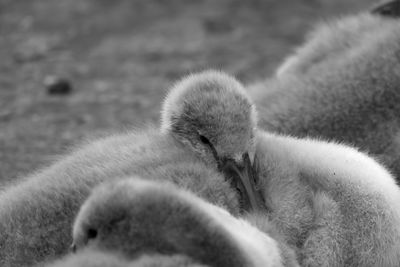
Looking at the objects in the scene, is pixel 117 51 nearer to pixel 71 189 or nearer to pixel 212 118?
pixel 212 118

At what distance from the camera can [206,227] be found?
8.02 feet

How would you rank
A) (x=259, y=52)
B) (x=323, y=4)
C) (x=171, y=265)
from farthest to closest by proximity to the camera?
(x=323, y=4)
(x=259, y=52)
(x=171, y=265)

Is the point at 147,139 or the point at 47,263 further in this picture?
the point at 147,139

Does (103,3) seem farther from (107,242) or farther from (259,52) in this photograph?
(107,242)

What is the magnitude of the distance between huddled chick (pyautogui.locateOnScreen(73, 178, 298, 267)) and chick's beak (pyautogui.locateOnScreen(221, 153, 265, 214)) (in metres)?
0.46

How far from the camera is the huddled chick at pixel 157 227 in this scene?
7.93 ft

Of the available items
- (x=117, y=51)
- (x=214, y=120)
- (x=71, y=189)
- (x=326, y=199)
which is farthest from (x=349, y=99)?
(x=117, y=51)

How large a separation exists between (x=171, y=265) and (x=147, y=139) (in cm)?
101

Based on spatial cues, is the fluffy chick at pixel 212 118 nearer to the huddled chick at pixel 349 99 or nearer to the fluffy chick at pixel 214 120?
the fluffy chick at pixel 214 120

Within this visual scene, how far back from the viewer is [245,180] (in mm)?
3098

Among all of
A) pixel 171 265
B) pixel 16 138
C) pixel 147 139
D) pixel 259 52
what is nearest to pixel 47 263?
pixel 171 265

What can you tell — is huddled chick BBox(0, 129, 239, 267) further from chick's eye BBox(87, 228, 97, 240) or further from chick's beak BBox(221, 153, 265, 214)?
chick's eye BBox(87, 228, 97, 240)

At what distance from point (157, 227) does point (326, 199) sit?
85cm

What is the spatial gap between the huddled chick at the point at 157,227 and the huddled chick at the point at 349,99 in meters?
1.53
